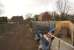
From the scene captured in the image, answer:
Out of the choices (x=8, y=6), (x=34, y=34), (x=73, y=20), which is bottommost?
(x=34, y=34)

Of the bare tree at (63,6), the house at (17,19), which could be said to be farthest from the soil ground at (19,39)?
the bare tree at (63,6)

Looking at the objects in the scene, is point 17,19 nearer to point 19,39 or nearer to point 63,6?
point 19,39

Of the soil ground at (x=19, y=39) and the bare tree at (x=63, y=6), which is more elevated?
the bare tree at (x=63, y=6)

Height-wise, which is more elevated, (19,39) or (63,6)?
(63,6)

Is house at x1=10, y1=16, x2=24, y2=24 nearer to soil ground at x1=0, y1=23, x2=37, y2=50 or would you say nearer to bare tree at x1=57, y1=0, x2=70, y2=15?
soil ground at x1=0, y1=23, x2=37, y2=50

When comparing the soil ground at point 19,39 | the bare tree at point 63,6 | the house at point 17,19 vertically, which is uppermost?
the bare tree at point 63,6

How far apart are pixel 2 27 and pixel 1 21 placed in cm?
4

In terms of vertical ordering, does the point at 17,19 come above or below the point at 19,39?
above

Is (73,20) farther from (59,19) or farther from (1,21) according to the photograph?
(1,21)

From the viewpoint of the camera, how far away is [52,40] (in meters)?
1.06

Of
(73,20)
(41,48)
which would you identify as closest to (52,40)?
(41,48)

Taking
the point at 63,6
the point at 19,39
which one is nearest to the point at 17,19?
the point at 19,39

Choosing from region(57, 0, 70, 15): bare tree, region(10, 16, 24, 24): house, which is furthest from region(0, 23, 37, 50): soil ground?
region(57, 0, 70, 15): bare tree

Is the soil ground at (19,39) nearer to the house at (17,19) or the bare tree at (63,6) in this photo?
the house at (17,19)
